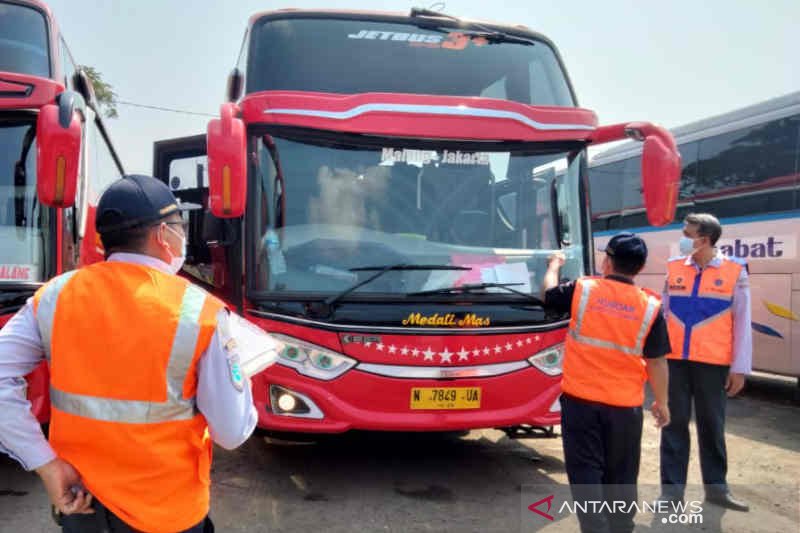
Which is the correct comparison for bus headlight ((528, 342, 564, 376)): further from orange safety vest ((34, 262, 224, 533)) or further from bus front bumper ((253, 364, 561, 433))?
orange safety vest ((34, 262, 224, 533))

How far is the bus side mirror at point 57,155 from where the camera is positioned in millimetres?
4320

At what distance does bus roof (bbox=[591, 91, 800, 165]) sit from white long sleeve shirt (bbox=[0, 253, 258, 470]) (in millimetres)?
8293

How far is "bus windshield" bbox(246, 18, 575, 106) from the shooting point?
5.39 m

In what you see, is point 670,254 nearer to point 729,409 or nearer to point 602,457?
point 729,409

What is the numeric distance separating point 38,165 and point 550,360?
11.6ft

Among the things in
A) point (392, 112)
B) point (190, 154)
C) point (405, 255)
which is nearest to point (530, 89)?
point (392, 112)

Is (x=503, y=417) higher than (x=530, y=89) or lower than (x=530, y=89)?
lower

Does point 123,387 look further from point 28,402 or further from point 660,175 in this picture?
point 660,175

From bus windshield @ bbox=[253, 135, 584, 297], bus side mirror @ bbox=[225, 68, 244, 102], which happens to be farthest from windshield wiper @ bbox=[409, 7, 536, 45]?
bus side mirror @ bbox=[225, 68, 244, 102]

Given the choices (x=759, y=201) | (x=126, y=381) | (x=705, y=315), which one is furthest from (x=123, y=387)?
(x=759, y=201)

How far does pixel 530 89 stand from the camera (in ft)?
19.1

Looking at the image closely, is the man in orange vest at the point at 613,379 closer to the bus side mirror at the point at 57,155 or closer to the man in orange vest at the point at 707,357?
the man in orange vest at the point at 707,357

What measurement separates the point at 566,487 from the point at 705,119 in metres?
6.50

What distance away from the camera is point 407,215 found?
16.4 feet
